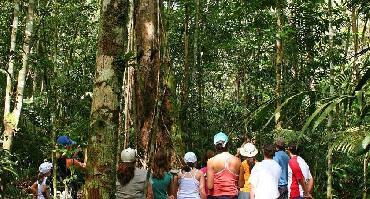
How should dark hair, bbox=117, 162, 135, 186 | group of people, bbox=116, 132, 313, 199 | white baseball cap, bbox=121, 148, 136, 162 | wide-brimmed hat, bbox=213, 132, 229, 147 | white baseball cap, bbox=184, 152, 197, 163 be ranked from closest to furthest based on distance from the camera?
white baseball cap, bbox=121, 148, 136, 162 → dark hair, bbox=117, 162, 135, 186 → group of people, bbox=116, 132, 313, 199 → wide-brimmed hat, bbox=213, 132, 229, 147 → white baseball cap, bbox=184, 152, 197, 163

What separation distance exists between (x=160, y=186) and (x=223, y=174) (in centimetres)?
100

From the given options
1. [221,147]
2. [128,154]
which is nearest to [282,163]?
[221,147]

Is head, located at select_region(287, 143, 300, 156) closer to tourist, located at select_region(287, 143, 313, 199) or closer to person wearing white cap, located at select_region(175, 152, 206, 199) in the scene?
tourist, located at select_region(287, 143, 313, 199)

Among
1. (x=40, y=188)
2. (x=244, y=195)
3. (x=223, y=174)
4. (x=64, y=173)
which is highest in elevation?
(x=223, y=174)

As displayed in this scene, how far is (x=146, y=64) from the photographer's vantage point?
23.0 ft

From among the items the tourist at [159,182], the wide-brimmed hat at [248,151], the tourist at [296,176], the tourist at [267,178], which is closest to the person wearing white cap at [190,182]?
the tourist at [159,182]

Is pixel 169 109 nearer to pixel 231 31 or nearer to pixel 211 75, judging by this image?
pixel 231 31

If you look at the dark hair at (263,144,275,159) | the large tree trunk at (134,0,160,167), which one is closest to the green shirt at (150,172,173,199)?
the dark hair at (263,144,275,159)

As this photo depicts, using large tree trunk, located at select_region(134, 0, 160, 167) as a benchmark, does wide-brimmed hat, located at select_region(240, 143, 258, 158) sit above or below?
below

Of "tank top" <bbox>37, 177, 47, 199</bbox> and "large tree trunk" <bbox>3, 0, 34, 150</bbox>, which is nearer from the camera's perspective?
"tank top" <bbox>37, 177, 47, 199</bbox>

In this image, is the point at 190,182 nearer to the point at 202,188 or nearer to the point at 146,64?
the point at 202,188

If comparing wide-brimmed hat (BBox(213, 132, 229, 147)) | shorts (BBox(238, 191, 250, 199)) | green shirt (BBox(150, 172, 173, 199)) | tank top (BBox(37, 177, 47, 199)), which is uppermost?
wide-brimmed hat (BBox(213, 132, 229, 147))

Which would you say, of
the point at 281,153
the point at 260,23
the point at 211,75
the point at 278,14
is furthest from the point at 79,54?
the point at 281,153

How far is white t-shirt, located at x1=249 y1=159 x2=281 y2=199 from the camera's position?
561cm
